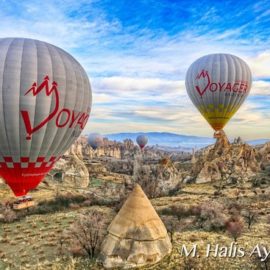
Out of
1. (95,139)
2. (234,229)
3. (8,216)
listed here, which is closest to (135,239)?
(234,229)

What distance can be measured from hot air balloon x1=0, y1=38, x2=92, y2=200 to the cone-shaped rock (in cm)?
600

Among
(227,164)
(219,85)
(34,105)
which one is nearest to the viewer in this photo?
(34,105)

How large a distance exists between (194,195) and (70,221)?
20.8 metres

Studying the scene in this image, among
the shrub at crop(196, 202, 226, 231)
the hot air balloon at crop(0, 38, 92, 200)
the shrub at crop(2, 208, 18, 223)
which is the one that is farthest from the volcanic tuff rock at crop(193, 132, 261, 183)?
the hot air balloon at crop(0, 38, 92, 200)

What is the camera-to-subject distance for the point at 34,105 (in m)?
19.4

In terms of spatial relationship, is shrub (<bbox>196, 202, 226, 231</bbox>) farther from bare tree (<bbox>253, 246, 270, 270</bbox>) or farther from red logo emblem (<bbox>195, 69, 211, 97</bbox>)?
red logo emblem (<bbox>195, 69, 211, 97</bbox>)

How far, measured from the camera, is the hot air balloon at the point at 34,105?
19219 millimetres

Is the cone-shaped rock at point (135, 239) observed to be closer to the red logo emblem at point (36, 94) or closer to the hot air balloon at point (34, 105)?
the hot air balloon at point (34, 105)

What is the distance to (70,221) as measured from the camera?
36531mm

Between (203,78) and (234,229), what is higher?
(203,78)

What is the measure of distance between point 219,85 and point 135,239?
30694mm

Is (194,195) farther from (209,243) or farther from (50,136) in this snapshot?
(50,136)

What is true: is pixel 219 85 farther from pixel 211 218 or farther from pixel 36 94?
pixel 36 94

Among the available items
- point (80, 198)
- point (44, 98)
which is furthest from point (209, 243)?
point (80, 198)
